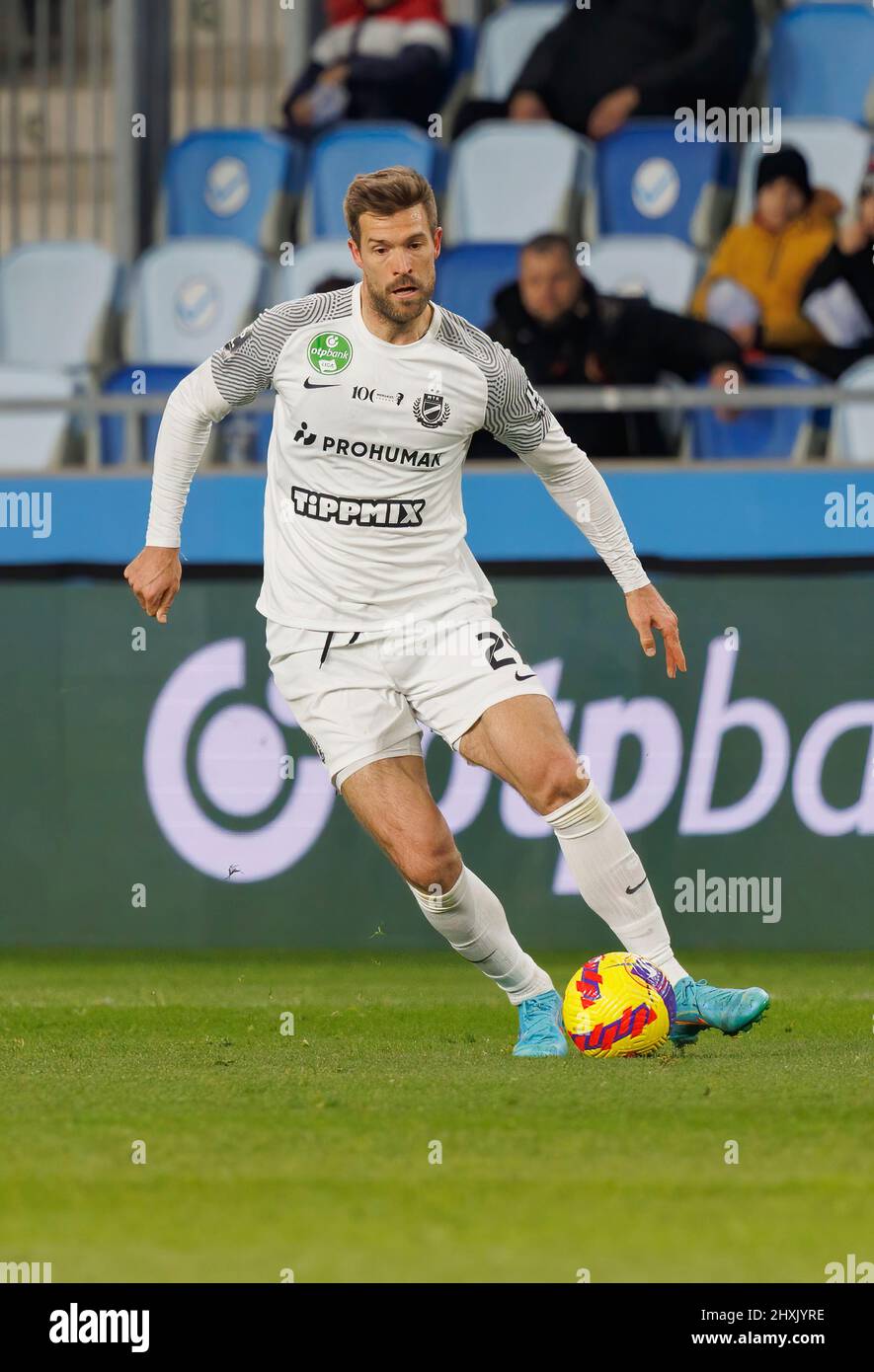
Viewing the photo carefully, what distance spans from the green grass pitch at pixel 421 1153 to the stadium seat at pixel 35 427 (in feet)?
13.8

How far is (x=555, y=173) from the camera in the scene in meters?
12.5

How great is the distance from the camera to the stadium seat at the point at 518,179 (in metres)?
12.4

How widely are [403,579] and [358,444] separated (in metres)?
0.39

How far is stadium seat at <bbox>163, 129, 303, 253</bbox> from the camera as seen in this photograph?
520 inches

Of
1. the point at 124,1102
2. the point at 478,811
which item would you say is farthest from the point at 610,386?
the point at 124,1102

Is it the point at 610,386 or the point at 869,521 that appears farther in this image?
the point at 610,386

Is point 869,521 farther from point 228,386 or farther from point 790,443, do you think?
point 228,386

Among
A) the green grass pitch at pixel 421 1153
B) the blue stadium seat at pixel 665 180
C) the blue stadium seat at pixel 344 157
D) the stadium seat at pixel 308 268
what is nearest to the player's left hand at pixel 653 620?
the green grass pitch at pixel 421 1153

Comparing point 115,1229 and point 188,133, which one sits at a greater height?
point 188,133

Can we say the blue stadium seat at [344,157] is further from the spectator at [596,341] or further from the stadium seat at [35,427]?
the spectator at [596,341]

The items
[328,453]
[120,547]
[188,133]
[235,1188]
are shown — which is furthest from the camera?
[188,133]

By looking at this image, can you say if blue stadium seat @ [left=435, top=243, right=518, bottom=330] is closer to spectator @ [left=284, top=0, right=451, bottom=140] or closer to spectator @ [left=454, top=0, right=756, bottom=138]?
spectator @ [left=454, top=0, right=756, bottom=138]

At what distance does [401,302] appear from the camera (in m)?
5.91

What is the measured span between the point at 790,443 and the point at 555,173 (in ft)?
10.5
